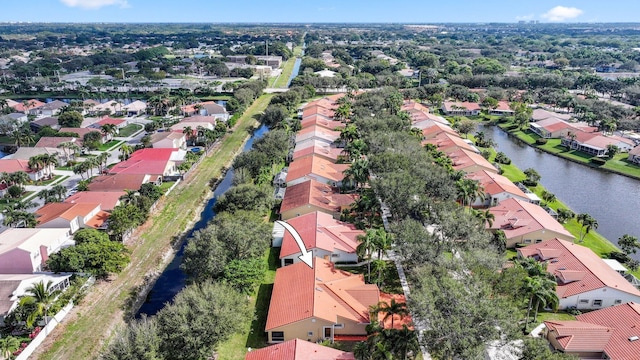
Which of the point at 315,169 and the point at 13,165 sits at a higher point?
the point at 315,169

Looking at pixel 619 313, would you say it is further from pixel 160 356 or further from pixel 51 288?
pixel 51 288

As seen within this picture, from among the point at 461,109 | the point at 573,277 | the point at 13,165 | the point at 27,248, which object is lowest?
Answer: the point at 573,277

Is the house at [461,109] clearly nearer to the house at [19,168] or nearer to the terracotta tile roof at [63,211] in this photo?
the terracotta tile roof at [63,211]

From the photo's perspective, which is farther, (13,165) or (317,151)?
(317,151)

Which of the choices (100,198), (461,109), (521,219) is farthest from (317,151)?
(461,109)

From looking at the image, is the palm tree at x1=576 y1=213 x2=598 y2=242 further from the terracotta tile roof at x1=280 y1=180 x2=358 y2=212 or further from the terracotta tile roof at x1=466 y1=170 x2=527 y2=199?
the terracotta tile roof at x1=280 y1=180 x2=358 y2=212

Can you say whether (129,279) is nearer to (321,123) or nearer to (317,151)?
(317,151)
